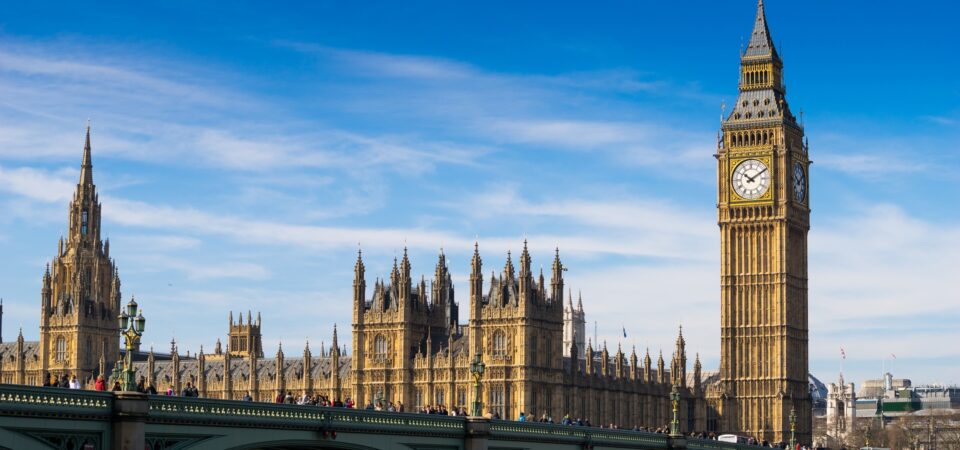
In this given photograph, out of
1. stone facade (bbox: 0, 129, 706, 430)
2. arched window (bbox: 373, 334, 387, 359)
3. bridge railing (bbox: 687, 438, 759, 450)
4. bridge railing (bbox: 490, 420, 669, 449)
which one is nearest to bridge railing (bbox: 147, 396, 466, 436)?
bridge railing (bbox: 490, 420, 669, 449)

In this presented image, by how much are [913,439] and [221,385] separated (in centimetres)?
8517

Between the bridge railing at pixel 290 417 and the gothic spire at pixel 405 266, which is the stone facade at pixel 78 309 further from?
→ the bridge railing at pixel 290 417

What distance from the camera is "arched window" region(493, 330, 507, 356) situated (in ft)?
402

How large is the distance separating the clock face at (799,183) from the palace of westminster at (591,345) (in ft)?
0.50

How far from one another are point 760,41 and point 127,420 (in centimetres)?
11334

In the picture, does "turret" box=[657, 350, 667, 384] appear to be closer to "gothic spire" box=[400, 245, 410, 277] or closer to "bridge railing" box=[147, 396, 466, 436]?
"gothic spire" box=[400, 245, 410, 277]

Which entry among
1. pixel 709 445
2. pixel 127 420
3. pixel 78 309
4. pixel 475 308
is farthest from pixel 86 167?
pixel 127 420

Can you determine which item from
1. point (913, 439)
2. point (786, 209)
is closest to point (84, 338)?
point (786, 209)

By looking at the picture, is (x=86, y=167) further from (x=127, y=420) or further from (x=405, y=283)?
(x=127, y=420)

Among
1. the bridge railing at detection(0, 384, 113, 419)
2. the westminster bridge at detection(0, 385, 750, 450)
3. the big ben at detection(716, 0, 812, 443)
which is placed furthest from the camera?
the big ben at detection(716, 0, 812, 443)

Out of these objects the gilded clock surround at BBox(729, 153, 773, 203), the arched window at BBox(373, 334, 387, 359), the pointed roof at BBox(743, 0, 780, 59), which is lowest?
the arched window at BBox(373, 334, 387, 359)

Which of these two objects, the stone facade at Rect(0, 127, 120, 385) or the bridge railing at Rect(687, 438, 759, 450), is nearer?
the bridge railing at Rect(687, 438, 759, 450)

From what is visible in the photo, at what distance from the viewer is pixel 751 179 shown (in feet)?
481

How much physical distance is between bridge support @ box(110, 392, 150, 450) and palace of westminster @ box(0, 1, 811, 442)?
8071 centimetres
